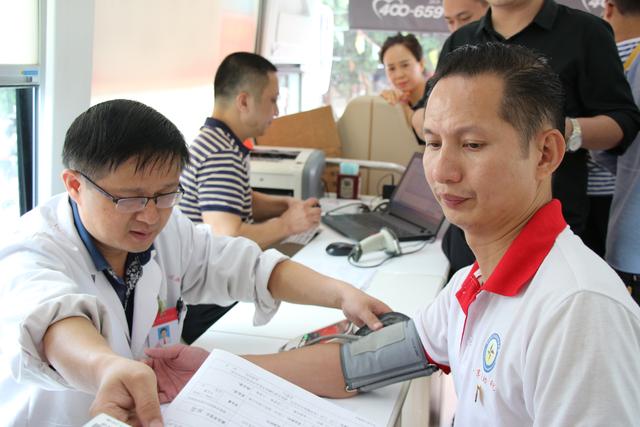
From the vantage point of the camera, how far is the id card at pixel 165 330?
1313 mm

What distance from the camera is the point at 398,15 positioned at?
452 centimetres

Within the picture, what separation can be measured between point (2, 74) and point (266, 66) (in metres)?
1.02

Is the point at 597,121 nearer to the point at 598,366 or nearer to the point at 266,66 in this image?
the point at 598,366

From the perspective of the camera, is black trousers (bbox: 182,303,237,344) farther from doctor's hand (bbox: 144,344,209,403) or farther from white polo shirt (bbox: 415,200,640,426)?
white polo shirt (bbox: 415,200,640,426)

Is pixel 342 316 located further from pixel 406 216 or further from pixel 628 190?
pixel 406 216

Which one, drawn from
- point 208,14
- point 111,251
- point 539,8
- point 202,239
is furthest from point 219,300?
point 208,14

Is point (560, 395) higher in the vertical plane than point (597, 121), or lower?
lower

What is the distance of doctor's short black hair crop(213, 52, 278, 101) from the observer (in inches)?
93.9

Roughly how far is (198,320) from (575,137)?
4.01 ft

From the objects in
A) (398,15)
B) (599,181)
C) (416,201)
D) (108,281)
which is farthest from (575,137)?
(398,15)

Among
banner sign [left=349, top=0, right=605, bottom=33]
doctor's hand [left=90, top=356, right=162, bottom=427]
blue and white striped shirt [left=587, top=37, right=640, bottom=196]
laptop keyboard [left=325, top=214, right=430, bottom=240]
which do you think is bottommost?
laptop keyboard [left=325, top=214, right=430, bottom=240]

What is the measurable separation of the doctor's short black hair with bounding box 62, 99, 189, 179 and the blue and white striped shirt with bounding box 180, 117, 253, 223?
41.2 inches

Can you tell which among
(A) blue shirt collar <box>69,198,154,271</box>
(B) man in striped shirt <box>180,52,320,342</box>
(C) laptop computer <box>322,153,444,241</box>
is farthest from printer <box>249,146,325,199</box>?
(A) blue shirt collar <box>69,198,154,271</box>

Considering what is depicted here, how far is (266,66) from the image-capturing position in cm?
246
